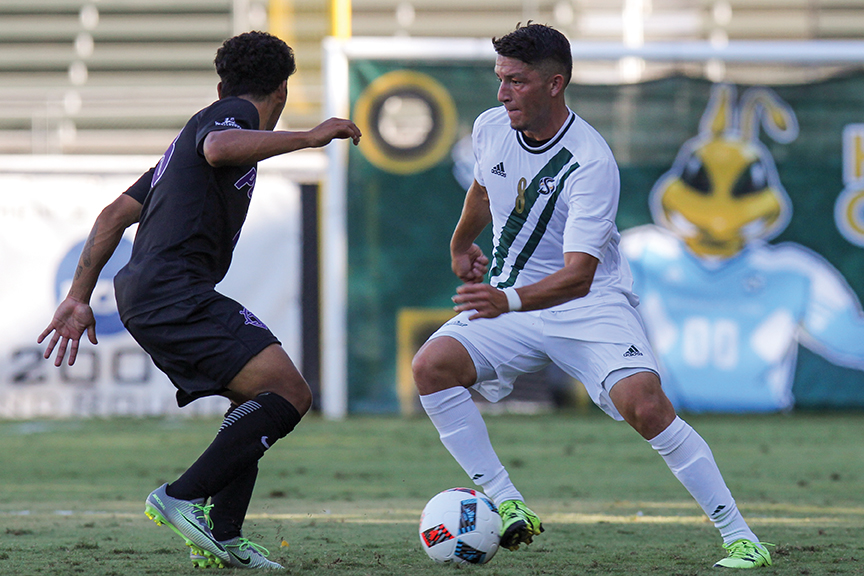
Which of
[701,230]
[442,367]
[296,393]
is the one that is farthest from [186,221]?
[701,230]

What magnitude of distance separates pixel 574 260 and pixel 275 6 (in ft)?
35.5

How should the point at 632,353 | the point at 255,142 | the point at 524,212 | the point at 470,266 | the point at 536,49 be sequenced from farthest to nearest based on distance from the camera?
the point at 470,266, the point at 524,212, the point at 536,49, the point at 632,353, the point at 255,142

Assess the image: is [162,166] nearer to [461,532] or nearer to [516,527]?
[461,532]

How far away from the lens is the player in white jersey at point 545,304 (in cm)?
442

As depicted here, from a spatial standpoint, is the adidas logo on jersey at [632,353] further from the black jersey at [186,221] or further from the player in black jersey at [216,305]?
the black jersey at [186,221]

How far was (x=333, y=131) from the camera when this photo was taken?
13.2 feet

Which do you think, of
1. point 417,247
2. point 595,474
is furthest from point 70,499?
point 417,247

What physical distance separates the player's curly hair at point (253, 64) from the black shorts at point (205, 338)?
0.78 m

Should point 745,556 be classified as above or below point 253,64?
below

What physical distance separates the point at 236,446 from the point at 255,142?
41.7 inches

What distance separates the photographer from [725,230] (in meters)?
11.4

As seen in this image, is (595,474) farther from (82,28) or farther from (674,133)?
(82,28)

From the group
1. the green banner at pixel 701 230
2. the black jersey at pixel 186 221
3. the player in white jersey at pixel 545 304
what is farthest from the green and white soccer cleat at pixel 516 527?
the green banner at pixel 701 230

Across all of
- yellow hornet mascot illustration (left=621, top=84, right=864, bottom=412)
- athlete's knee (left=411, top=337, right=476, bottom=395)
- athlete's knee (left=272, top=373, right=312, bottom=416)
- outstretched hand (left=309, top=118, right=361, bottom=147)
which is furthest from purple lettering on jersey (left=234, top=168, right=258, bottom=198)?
yellow hornet mascot illustration (left=621, top=84, right=864, bottom=412)
